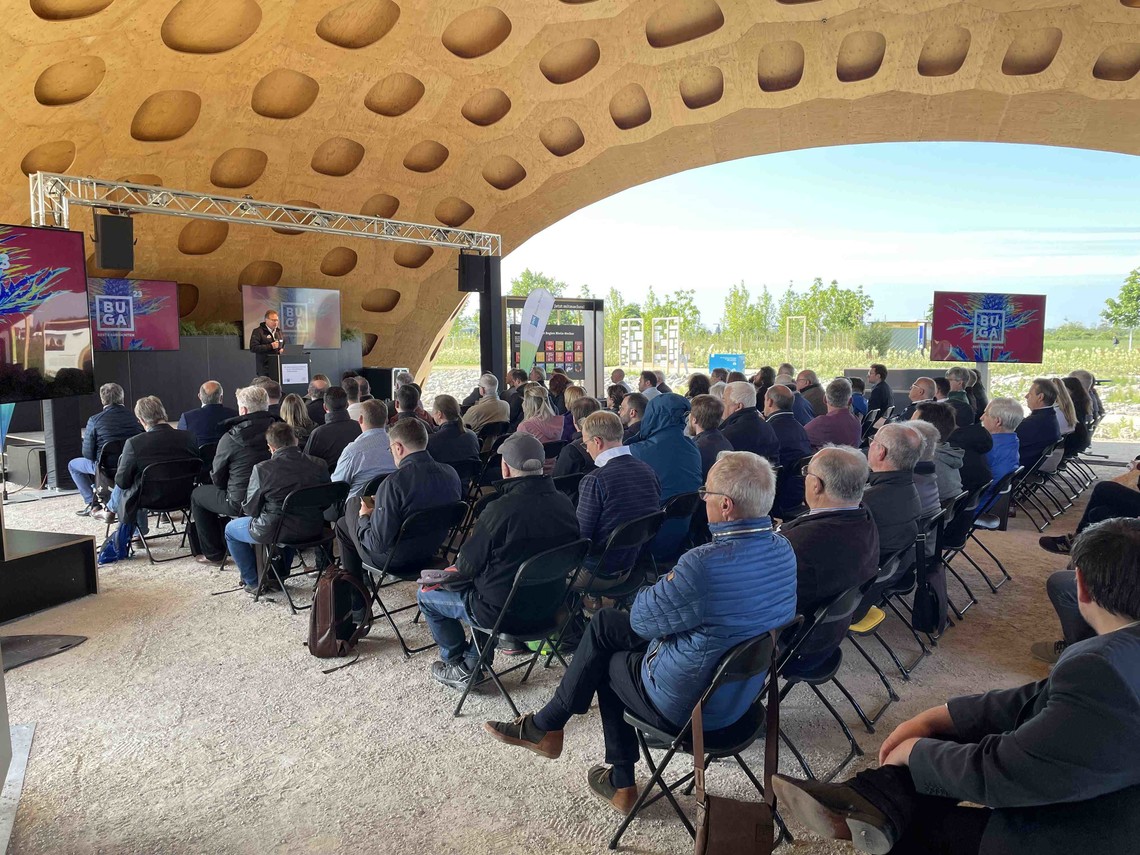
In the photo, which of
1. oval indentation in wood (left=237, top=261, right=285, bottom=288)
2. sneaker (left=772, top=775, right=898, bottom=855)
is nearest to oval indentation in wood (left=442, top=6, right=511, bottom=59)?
oval indentation in wood (left=237, top=261, right=285, bottom=288)

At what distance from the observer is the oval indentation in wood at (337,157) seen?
14.2m

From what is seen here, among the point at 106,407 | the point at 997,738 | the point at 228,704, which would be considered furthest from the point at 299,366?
the point at 997,738

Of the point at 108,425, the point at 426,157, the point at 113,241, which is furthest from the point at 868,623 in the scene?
the point at 426,157

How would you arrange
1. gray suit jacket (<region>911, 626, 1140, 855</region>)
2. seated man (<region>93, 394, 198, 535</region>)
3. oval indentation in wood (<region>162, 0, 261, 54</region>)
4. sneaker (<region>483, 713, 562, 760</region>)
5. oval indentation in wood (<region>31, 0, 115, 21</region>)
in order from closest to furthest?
gray suit jacket (<region>911, 626, 1140, 855</region>) → sneaker (<region>483, 713, 562, 760</region>) → seated man (<region>93, 394, 198, 535</region>) → oval indentation in wood (<region>31, 0, 115, 21</region>) → oval indentation in wood (<region>162, 0, 261, 54</region>)

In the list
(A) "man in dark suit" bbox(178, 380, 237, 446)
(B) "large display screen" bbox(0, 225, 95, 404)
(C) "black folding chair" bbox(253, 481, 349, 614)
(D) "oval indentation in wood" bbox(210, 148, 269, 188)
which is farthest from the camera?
(D) "oval indentation in wood" bbox(210, 148, 269, 188)

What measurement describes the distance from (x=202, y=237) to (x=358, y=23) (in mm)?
5344

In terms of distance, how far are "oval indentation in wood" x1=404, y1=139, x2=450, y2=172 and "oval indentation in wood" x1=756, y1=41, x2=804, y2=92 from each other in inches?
237

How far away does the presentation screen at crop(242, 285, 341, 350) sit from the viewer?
15.0 meters

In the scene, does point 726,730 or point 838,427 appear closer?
point 726,730

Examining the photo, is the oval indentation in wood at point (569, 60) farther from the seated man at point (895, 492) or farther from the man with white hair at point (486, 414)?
the seated man at point (895, 492)

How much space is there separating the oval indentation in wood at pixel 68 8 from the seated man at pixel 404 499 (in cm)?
817

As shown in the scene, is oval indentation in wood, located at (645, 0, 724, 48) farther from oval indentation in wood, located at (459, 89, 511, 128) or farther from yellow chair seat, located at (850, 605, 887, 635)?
yellow chair seat, located at (850, 605, 887, 635)

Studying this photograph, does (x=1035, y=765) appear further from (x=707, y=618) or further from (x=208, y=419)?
(x=208, y=419)

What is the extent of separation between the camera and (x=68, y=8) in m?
8.98
